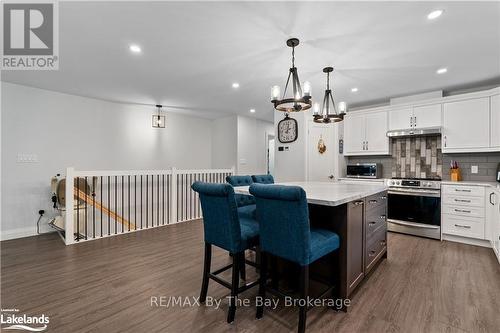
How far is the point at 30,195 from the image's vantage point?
12.8ft

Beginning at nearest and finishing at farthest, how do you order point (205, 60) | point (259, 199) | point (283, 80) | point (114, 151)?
point (259, 199) < point (205, 60) < point (283, 80) < point (114, 151)

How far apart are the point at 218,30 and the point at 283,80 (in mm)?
1594

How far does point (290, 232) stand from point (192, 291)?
48.6 inches

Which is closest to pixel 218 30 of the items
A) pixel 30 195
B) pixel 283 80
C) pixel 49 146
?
pixel 283 80

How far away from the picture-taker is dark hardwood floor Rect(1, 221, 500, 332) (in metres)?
1.71

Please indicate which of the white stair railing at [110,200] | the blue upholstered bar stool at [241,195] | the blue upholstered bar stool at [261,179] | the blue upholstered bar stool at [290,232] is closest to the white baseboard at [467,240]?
the blue upholstered bar stool at [261,179]

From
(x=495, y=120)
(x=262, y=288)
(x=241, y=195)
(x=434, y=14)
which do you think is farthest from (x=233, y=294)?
(x=495, y=120)

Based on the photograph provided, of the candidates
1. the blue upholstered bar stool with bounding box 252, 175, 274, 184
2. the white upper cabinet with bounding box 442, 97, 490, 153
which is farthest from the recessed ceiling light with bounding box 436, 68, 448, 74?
the blue upholstered bar stool with bounding box 252, 175, 274, 184

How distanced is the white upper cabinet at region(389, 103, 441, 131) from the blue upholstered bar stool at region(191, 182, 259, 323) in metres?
3.74

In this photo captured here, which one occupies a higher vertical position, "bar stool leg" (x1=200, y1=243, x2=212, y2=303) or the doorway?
the doorway

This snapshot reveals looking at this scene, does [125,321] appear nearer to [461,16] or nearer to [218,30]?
[218,30]

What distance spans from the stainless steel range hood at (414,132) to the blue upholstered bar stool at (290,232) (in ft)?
10.9

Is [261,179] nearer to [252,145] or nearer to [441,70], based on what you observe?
[441,70]

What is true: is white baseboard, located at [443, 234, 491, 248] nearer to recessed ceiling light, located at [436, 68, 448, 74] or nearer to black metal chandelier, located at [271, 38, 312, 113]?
recessed ceiling light, located at [436, 68, 448, 74]
